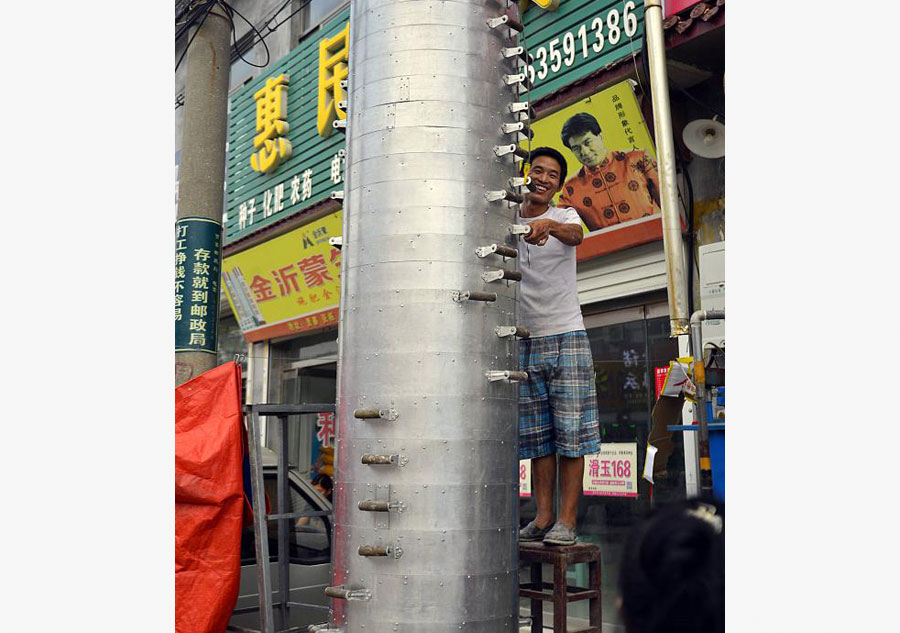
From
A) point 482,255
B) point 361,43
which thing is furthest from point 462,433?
point 361,43

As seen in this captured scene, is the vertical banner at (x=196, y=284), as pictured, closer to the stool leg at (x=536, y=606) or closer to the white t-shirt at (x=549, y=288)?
the white t-shirt at (x=549, y=288)

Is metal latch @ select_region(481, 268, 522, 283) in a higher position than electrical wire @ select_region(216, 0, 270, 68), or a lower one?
lower

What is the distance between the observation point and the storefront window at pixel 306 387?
1194 cm

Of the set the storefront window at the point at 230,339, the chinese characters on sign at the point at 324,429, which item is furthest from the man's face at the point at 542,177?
the storefront window at the point at 230,339

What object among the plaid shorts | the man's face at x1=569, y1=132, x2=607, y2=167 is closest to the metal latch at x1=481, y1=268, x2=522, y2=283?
the plaid shorts

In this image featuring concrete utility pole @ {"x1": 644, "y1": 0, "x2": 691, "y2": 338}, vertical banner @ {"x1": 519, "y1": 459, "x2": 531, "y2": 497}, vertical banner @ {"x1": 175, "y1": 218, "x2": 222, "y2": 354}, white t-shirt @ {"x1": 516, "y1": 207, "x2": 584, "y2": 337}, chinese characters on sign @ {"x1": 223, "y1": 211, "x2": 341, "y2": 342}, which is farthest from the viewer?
chinese characters on sign @ {"x1": 223, "y1": 211, "x2": 341, "y2": 342}

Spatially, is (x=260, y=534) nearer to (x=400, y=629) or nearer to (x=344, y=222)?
(x=400, y=629)

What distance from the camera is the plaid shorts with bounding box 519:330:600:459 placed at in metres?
4.52

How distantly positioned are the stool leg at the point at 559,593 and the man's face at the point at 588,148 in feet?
13.2

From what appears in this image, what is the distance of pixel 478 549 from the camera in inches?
145

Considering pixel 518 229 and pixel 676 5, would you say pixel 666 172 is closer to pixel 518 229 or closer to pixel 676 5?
pixel 676 5

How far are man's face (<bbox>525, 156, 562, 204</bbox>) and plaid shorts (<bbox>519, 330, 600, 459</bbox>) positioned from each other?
78 cm

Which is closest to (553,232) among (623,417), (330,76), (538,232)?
(538,232)

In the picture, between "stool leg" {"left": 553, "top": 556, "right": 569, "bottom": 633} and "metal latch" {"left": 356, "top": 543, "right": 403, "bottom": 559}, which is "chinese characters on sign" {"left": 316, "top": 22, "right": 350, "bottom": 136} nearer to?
"stool leg" {"left": 553, "top": 556, "right": 569, "bottom": 633}
